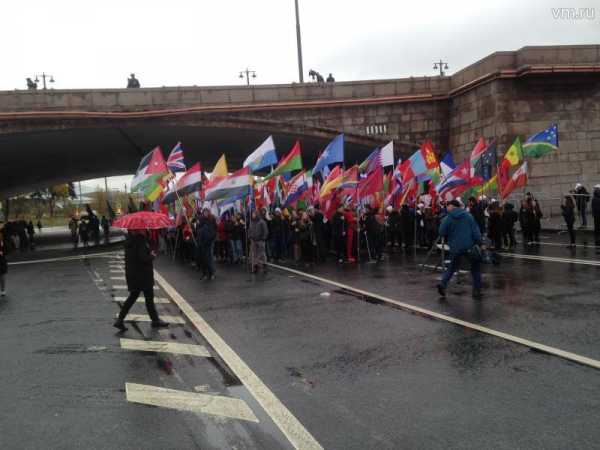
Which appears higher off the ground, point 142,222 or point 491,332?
point 142,222

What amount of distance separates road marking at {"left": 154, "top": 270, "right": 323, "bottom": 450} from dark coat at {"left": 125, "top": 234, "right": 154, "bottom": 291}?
3.06 feet

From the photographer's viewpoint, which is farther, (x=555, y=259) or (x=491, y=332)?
(x=555, y=259)

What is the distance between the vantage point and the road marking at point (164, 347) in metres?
6.70

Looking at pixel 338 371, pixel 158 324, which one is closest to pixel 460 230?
pixel 338 371

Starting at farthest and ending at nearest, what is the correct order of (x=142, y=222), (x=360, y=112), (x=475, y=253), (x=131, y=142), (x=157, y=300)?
(x=131, y=142)
(x=360, y=112)
(x=157, y=300)
(x=475, y=253)
(x=142, y=222)

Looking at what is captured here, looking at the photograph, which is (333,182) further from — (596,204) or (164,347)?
(164,347)

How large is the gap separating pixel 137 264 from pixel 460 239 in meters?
5.10

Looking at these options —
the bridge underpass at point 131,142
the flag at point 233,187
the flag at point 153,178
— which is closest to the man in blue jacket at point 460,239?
the flag at point 233,187

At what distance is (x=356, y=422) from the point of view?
172 inches

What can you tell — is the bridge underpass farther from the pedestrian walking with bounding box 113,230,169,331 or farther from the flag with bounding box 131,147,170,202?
the pedestrian walking with bounding box 113,230,169,331

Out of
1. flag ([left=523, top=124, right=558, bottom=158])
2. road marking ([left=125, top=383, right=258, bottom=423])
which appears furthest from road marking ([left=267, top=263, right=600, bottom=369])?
flag ([left=523, top=124, right=558, bottom=158])

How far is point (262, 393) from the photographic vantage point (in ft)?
16.9

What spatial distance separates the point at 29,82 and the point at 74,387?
28930 mm

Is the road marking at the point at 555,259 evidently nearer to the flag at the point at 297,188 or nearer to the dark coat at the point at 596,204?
the dark coat at the point at 596,204
